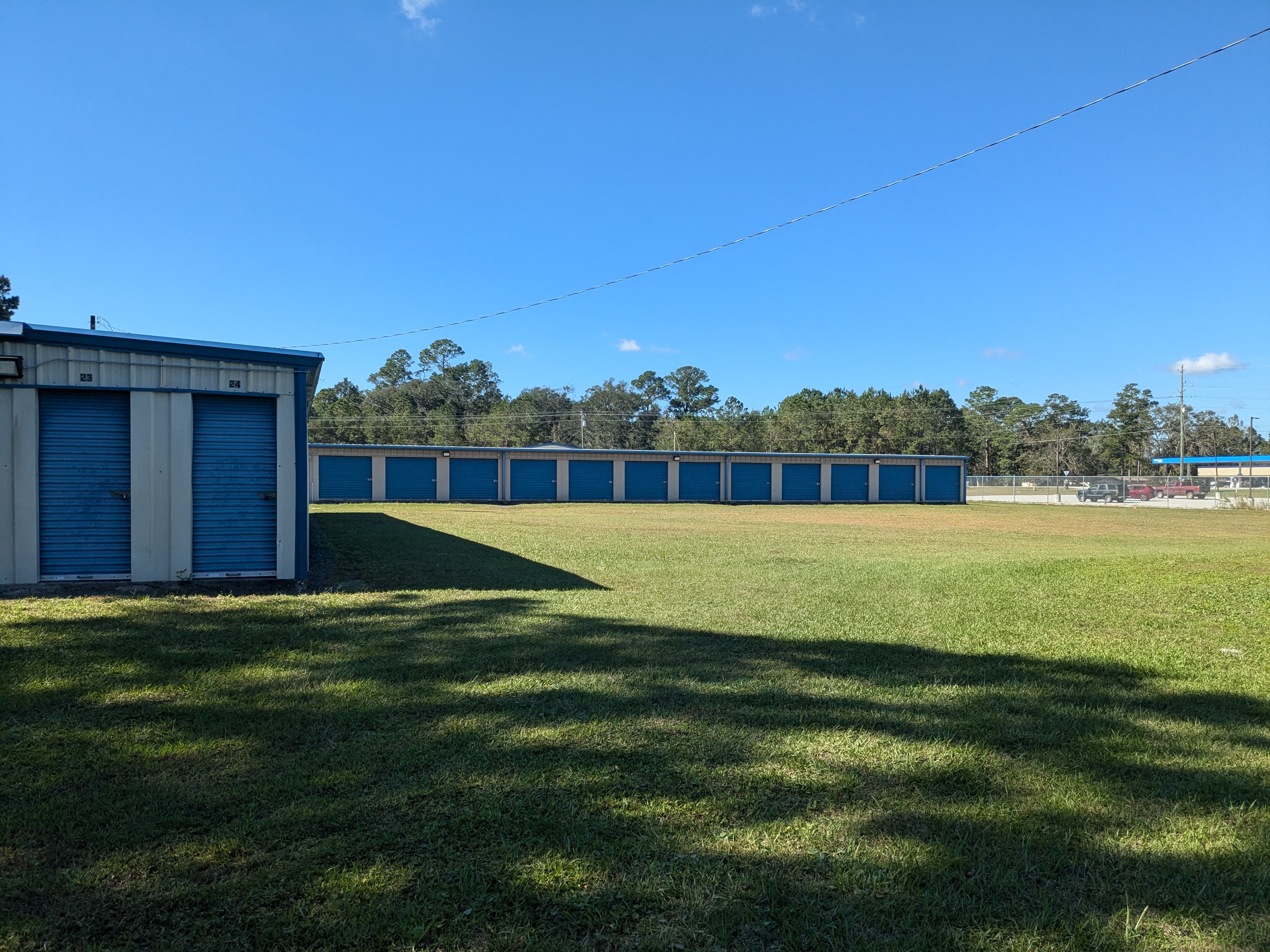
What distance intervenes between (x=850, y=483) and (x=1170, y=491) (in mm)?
24233

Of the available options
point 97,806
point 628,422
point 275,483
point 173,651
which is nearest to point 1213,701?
point 97,806

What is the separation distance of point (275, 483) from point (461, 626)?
3962 mm

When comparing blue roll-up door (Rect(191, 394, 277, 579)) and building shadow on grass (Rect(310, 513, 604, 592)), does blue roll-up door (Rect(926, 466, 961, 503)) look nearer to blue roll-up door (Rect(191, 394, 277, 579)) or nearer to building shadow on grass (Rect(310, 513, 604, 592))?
building shadow on grass (Rect(310, 513, 604, 592))

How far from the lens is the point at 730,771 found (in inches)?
149

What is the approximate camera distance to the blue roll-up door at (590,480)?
123ft

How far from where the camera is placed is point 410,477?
1375 inches

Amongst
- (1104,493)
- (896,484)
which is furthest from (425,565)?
(1104,493)

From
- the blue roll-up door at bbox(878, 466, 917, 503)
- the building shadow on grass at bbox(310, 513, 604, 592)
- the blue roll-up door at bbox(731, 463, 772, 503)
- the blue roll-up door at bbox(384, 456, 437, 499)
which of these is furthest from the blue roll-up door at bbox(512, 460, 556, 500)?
the building shadow on grass at bbox(310, 513, 604, 592)

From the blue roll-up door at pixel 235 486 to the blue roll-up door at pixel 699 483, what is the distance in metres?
30.1

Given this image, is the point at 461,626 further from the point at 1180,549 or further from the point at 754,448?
the point at 754,448

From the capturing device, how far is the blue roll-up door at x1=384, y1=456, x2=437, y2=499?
113ft

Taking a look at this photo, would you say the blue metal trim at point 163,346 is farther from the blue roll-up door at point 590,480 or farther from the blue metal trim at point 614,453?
the blue roll-up door at point 590,480

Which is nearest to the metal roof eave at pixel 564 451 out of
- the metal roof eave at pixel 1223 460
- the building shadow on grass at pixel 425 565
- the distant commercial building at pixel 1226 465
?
the building shadow on grass at pixel 425 565

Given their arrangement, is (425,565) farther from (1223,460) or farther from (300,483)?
(1223,460)
